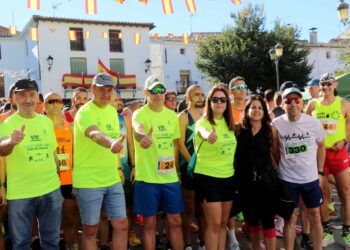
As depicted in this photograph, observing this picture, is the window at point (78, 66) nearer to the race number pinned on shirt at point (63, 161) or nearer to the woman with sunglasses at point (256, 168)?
the race number pinned on shirt at point (63, 161)

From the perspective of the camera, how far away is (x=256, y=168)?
3836 mm

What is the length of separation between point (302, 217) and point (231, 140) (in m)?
1.57

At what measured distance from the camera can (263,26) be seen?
2298 cm

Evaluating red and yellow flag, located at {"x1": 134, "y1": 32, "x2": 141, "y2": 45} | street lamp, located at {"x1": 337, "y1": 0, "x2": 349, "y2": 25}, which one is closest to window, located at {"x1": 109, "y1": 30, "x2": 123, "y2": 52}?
red and yellow flag, located at {"x1": 134, "y1": 32, "x2": 141, "y2": 45}

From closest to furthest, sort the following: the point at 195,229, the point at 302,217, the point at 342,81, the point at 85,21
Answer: the point at 302,217, the point at 195,229, the point at 342,81, the point at 85,21

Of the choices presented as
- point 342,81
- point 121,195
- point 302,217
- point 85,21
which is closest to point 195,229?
point 302,217

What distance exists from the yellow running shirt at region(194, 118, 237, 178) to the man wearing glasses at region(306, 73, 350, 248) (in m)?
1.66

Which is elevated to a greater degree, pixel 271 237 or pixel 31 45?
pixel 31 45

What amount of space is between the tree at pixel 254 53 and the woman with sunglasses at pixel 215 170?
1910cm

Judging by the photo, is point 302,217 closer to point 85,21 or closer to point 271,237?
point 271,237

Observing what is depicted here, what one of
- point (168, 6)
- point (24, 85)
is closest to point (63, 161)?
point (24, 85)

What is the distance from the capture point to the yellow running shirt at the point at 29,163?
3377mm

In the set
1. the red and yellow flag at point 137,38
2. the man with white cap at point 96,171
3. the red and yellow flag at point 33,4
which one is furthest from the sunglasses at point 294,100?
the red and yellow flag at point 137,38

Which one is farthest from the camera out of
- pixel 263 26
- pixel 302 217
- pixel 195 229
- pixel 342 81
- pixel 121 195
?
pixel 263 26
